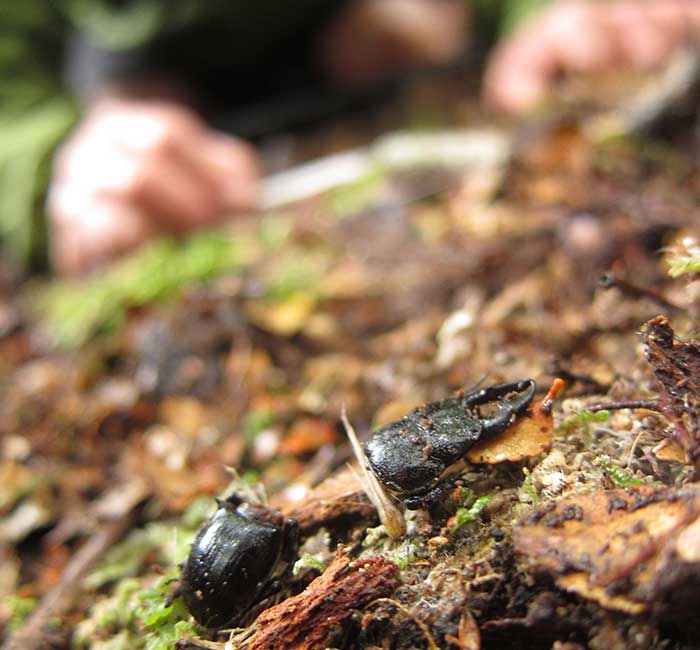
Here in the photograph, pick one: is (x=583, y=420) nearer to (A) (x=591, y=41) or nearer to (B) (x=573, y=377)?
(B) (x=573, y=377)

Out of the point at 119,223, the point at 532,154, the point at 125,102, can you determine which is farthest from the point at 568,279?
the point at 125,102

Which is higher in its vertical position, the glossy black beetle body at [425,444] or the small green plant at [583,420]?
the glossy black beetle body at [425,444]

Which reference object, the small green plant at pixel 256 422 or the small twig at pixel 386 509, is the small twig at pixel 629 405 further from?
the small green plant at pixel 256 422

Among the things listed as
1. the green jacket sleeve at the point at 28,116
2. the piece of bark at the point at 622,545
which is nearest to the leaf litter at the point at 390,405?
the piece of bark at the point at 622,545

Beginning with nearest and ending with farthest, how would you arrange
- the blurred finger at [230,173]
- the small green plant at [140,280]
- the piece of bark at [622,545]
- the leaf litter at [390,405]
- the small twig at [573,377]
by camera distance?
the piece of bark at [622,545]
the leaf litter at [390,405]
the small twig at [573,377]
the small green plant at [140,280]
the blurred finger at [230,173]

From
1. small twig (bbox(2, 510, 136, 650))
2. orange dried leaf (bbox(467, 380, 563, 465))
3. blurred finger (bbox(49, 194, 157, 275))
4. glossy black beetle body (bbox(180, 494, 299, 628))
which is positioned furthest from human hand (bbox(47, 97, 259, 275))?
orange dried leaf (bbox(467, 380, 563, 465))

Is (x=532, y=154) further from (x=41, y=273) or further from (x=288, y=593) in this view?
(x=41, y=273)
